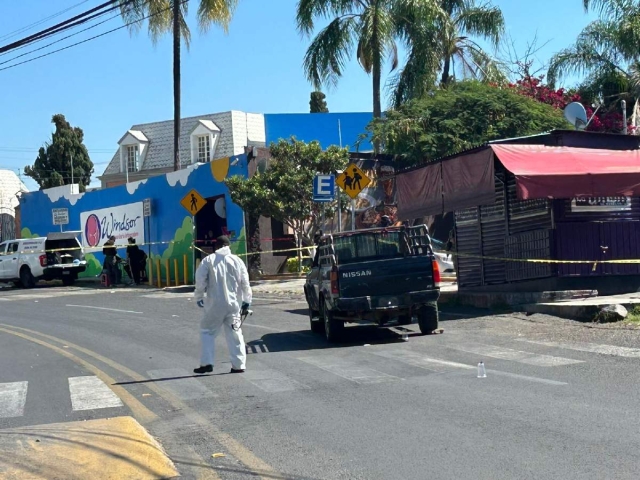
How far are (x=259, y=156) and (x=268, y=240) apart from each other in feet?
9.63

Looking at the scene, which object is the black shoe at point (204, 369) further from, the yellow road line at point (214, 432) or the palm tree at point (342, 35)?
the palm tree at point (342, 35)

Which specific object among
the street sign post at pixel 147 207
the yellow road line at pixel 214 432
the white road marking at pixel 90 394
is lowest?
the yellow road line at pixel 214 432

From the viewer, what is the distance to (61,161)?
6600cm

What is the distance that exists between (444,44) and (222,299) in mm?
25659

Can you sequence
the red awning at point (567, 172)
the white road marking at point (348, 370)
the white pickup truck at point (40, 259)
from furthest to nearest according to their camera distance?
1. the white pickup truck at point (40, 259)
2. the red awning at point (567, 172)
3. the white road marking at point (348, 370)

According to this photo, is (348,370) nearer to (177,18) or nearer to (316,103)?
(177,18)

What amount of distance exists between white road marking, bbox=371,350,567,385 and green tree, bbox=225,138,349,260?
49.8ft

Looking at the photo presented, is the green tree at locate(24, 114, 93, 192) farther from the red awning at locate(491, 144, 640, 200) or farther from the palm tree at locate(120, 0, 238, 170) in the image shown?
the red awning at locate(491, 144, 640, 200)

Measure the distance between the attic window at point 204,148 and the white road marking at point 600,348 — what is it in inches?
1533

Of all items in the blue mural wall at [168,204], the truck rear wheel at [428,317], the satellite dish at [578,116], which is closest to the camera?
the truck rear wheel at [428,317]

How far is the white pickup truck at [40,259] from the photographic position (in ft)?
107

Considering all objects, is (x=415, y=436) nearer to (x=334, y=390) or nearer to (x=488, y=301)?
(x=334, y=390)

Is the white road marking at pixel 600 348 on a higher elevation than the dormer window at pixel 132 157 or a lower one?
lower

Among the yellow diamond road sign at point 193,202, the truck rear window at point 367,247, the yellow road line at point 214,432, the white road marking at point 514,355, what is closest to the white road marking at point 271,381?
the yellow road line at point 214,432
